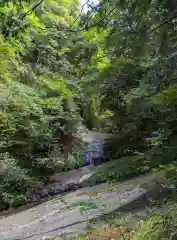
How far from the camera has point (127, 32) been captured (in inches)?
145

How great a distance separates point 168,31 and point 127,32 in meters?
0.47

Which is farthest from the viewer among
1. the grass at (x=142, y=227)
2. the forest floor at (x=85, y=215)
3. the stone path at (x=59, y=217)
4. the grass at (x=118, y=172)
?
the grass at (x=118, y=172)

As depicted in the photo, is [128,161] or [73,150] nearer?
[128,161]

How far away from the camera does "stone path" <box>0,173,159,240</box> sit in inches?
185

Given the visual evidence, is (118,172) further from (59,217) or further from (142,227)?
(142,227)

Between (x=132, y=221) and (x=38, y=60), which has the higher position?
(x=38, y=60)

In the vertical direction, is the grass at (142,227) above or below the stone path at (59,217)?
above

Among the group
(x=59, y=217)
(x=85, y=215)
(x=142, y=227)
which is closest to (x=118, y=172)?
(x=59, y=217)

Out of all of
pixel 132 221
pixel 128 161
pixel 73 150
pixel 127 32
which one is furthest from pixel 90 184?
pixel 127 32

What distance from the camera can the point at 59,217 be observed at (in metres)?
5.39

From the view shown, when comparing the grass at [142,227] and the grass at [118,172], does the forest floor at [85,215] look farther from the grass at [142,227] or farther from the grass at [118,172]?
the grass at [118,172]

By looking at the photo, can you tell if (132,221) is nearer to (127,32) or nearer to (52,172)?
(127,32)

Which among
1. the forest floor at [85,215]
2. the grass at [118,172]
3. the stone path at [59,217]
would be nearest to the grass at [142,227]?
the forest floor at [85,215]

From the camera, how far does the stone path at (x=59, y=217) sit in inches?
185
